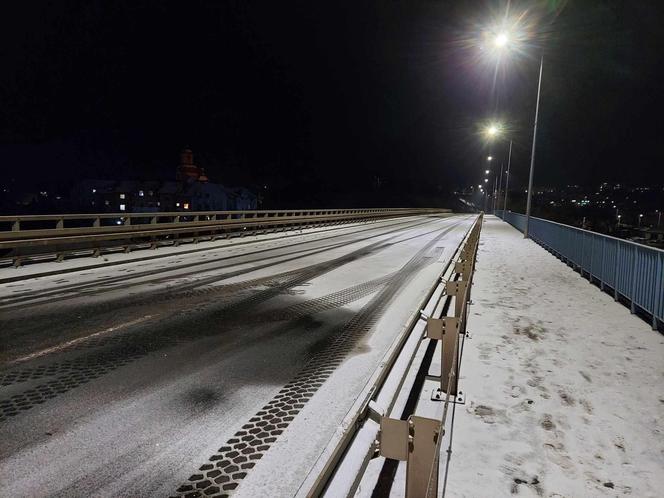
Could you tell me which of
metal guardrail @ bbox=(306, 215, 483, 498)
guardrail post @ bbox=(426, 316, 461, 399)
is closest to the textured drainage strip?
metal guardrail @ bbox=(306, 215, 483, 498)

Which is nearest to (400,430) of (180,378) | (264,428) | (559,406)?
(264,428)

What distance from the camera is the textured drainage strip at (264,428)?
2.81 metres

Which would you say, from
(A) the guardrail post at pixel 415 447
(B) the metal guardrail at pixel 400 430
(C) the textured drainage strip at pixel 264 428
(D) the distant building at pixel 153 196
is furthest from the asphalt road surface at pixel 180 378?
(D) the distant building at pixel 153 196

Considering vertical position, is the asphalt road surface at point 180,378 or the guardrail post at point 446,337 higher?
the guardrail post at point 446,337

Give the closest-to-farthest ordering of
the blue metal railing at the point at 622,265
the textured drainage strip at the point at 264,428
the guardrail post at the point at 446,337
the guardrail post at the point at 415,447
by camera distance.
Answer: the guardrail post at the point at 415,447
the textured drainage strip at the point at 264,428
the guardrail post at the point at 446,337
the blue metal railing at the point at 622,265

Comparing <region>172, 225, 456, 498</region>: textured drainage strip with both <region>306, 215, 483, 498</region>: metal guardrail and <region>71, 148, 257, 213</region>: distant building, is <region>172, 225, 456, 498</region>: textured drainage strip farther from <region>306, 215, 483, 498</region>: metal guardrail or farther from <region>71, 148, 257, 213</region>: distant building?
<region>71, 148, 257, 213</region>: distant building

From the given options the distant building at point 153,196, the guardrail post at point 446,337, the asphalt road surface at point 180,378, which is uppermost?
the distant building at point 153,196

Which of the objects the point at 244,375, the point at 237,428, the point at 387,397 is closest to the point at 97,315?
the point at 244,375

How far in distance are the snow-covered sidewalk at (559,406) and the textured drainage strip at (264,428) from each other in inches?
55.5

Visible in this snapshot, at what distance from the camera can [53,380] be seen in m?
4.40

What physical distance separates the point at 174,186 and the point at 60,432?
424 ft

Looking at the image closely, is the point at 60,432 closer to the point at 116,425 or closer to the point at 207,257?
the point at 116,425

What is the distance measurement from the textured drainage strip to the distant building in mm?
117350

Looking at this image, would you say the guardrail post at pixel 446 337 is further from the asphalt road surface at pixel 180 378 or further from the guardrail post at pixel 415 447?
the guardrail post at pixel 415 447
